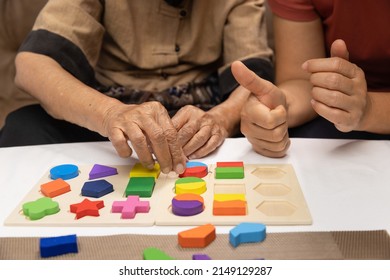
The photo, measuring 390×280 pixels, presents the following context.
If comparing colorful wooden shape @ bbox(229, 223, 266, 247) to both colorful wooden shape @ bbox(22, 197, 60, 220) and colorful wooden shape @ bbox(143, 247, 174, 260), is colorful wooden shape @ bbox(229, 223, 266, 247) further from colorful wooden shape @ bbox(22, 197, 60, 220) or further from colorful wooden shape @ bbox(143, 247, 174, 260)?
colorful wooden shape @ bbox(22, 197, 60, 220)

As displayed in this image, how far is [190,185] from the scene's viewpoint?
28.1 inches

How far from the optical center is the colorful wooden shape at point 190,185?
0.70 m

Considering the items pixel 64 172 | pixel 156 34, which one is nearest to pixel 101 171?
pixel 64 172

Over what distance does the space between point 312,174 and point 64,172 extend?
0.36 meters

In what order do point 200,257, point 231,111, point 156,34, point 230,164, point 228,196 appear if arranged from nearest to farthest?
point 200,257 < point 228,196 < point 230,164 < point 231,111 < point 156,34

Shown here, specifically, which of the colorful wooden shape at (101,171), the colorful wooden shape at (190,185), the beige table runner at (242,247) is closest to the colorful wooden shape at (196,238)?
the beige table runner at (242,247)

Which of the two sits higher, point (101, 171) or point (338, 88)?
point (338, 88)

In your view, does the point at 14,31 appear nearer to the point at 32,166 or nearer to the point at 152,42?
the point at 152,42

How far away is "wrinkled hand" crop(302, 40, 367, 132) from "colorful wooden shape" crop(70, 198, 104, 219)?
0.38 metres

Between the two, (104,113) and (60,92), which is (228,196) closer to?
(104,113)

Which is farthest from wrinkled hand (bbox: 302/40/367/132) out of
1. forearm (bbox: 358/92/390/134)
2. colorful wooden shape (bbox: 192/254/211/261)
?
colorful wooden shape (bbox: 192/254/211/261)

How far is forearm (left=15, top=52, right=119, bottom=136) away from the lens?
0.88 m

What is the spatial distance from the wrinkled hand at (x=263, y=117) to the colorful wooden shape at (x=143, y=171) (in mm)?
170

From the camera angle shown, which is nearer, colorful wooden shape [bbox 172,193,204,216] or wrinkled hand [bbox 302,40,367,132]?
colorful wooden shape [bbox 172,193,204,216]
